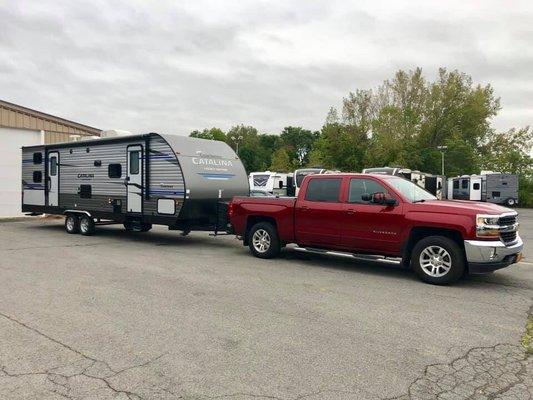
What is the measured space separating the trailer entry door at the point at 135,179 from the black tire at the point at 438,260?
24.9 feet

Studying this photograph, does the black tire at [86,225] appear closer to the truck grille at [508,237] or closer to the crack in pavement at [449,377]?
the crack in pavement at [449,377]

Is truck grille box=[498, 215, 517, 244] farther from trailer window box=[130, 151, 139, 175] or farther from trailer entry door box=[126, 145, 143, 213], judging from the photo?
trailer window box=[130, 151, 139, 175]

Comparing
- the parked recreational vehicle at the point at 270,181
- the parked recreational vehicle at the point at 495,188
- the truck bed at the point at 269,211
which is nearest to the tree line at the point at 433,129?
the parked recreational vehicle at the point at 495,188

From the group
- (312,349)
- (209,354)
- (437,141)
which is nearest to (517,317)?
(312,349)

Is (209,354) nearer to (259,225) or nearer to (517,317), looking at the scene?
(517,317)

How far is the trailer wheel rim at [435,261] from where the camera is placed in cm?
791

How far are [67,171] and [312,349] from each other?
12.5 metres

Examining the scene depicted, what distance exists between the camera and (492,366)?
14.8ft

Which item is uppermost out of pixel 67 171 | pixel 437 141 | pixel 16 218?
pixel 437 141

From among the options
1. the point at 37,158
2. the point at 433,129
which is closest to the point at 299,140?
the point at 433,129

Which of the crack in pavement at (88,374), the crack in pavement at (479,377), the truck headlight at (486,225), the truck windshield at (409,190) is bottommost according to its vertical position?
the crack in pavement at (88,374)

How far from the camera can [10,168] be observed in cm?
2170

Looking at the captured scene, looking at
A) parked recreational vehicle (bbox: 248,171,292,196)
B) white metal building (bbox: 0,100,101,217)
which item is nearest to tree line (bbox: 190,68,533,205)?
parked recreational vehicle (bbox: 248,171,292,196)

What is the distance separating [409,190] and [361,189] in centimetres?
88
